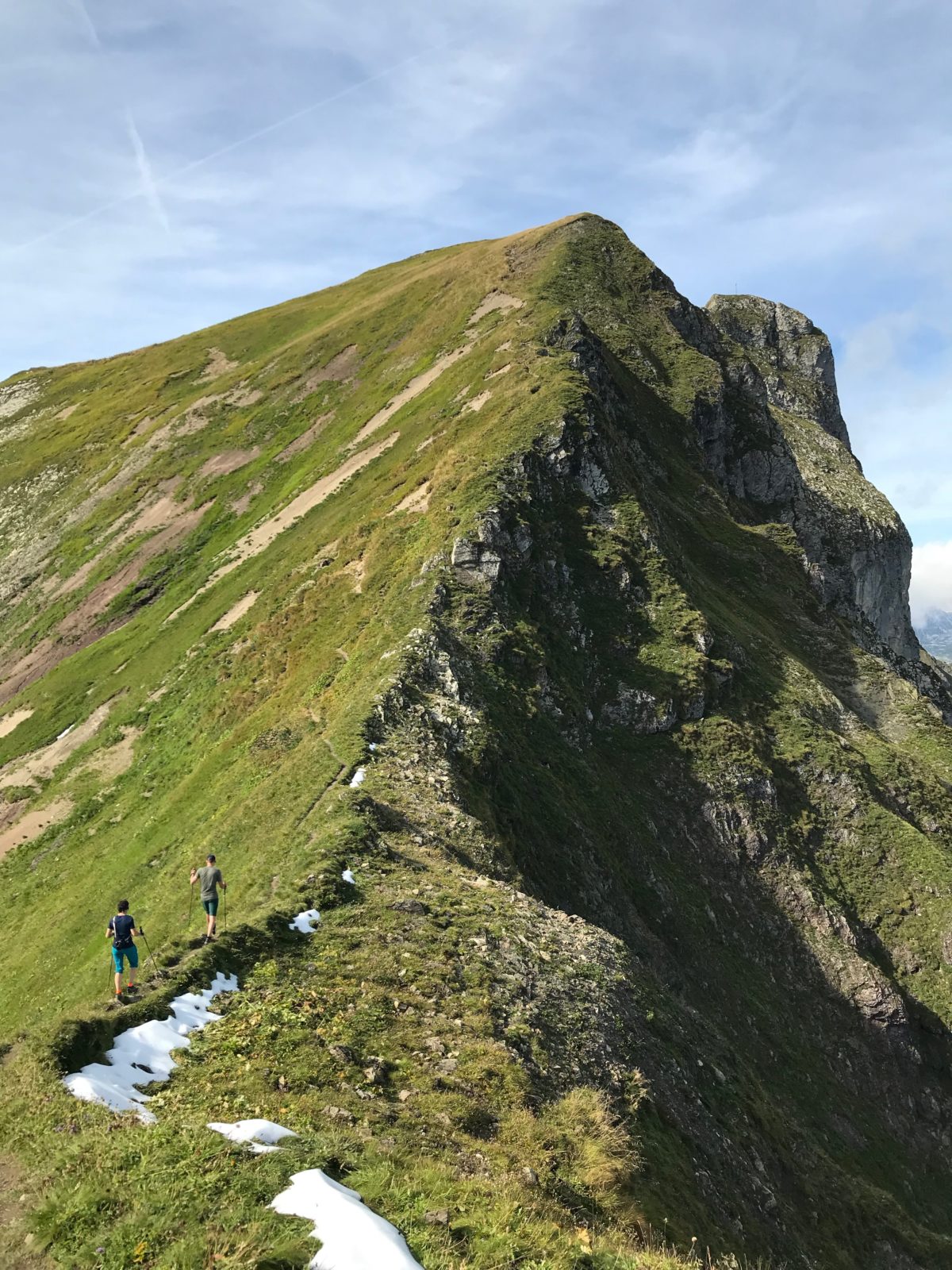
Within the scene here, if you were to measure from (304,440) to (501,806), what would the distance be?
7184 cm

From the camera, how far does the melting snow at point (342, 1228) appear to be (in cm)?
909

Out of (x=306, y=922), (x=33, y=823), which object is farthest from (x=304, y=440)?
(x=306, y=922)

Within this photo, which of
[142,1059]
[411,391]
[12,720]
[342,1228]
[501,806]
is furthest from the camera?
[411,391]

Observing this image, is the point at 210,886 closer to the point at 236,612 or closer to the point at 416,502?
the point at 416,502

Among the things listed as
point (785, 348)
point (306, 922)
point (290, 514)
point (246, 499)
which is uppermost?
point (785, 348)

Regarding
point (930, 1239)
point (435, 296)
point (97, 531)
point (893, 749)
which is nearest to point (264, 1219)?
point (930, 1239)

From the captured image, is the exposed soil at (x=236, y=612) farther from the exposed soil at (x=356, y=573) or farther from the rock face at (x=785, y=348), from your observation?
the rock face at (x=785, y=348)

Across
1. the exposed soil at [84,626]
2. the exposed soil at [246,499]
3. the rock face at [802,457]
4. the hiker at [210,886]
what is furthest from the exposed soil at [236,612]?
the rock face at [802,457]

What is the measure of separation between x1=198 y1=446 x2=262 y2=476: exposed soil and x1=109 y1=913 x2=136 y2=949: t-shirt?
281ft

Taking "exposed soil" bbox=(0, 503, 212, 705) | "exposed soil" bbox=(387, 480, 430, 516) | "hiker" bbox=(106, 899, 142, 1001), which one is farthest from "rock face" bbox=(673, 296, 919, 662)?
"hiker" bbox=(106, 899, 142, 1001)

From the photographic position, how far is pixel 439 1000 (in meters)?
19.3

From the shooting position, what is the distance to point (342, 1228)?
376 inches

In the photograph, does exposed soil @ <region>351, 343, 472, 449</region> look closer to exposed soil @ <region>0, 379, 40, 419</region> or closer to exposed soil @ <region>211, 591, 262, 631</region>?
exposed soil @ <region>211, 591, 262, 631</region>

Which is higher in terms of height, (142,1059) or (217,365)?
(217,365)
